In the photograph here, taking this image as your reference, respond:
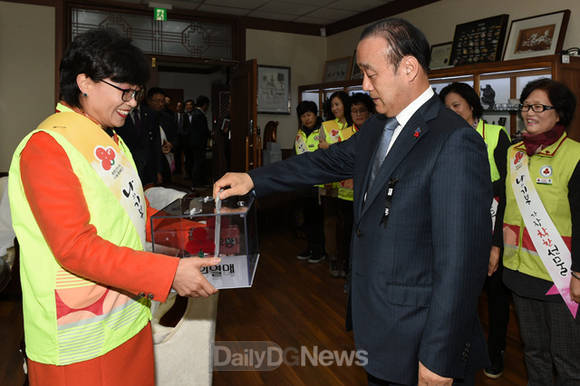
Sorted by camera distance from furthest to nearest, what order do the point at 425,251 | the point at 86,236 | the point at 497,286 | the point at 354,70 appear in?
the point at 354,70, the point at 497,286, the point at 425,251, the point at 86,236

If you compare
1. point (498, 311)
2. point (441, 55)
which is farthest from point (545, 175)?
point (441, 55)

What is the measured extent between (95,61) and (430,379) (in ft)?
3.63

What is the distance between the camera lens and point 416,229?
3.47 feet

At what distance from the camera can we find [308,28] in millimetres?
7414

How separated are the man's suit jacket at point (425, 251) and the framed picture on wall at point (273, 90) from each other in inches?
243

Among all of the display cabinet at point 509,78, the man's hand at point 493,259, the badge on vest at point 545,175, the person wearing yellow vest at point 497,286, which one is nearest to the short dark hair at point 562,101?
the badge on vest at point 545,175

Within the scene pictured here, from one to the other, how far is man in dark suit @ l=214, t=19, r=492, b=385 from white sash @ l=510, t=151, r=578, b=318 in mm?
961

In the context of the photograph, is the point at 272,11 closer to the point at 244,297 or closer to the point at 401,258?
the point at 244,297

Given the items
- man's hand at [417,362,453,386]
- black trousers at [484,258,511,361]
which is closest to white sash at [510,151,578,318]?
black trousers at [484,258,511,361]

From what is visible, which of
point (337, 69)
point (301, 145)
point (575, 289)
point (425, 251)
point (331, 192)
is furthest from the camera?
point (337, 69)

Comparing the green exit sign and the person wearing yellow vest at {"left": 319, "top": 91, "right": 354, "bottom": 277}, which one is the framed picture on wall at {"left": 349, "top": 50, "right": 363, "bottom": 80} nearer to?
the person wearing yellow vest at {"left": 319, "top": 91, "right": 354, "bottom": 277}

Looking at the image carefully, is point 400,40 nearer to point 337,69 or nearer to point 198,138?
point 337,69

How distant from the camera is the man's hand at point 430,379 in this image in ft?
3.36

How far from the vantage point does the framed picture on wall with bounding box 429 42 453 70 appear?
5.18 meters
